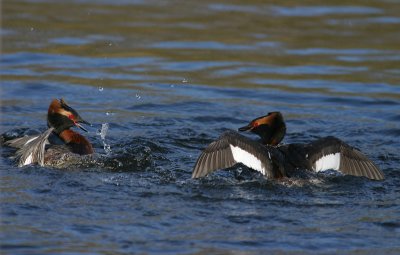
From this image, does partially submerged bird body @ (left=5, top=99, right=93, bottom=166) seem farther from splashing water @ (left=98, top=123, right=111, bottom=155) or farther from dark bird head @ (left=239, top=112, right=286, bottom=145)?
dark bird head @ (left=239, top=112, right=286, bottom=145)

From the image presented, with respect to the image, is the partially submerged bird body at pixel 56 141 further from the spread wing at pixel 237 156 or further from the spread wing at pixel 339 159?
the spread wing at pixel 339 159

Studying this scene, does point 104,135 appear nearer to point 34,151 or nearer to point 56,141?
point 56,141

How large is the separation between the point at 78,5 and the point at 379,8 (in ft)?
18.1

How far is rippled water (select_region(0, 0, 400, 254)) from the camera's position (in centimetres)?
688

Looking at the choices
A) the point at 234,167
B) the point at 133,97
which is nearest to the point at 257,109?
the point at 133,97

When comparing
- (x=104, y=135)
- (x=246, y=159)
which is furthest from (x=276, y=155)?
(x=104, y=135)

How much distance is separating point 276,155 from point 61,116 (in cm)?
236

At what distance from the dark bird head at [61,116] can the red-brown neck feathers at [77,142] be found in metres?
0.09

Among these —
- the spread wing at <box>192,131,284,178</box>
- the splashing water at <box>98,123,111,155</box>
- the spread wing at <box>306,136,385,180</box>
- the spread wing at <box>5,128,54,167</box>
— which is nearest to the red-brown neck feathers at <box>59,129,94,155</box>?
the splashing water at <box>98,123,111,155</box>

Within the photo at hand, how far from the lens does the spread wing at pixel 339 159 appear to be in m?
8.59

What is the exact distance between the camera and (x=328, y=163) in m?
8.63

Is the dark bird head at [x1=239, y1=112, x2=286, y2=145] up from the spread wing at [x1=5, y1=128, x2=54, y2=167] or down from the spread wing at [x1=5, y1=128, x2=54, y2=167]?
up

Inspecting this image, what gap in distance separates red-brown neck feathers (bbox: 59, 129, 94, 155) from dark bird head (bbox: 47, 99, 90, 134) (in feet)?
0.29

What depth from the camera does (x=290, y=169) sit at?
28.1ft
